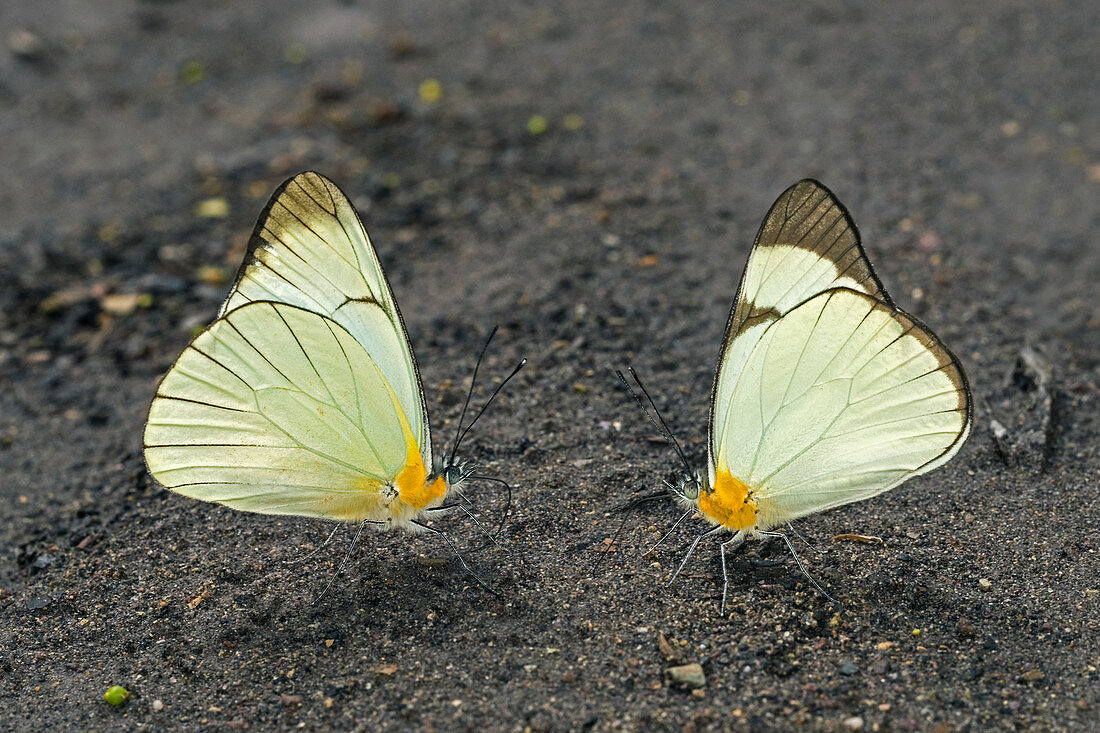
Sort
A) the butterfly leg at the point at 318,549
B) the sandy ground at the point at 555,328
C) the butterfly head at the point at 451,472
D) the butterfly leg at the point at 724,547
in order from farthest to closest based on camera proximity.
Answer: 1. the butterfly leg at the point at 318,549
2. the butterfly head at the point at 451,472
3. the butterfly leg at the point at 724,547
4. the sandy ground at the point at 555,328

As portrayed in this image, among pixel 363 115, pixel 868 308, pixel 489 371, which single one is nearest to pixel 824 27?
pixel 363 115

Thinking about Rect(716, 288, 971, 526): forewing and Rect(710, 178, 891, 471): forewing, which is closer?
Rect(716, 288, 971, 526): forewing

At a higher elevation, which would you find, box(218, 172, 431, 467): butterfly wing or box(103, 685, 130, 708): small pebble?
box(218, 172, 431, 467): butterfly wing

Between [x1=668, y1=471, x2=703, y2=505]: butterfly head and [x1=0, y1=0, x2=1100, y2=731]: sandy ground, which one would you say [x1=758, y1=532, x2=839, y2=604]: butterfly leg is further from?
[x1=668, y1=471, x2=703, y2=505]: butterfly head

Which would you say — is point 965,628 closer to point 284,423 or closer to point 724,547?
point 724,547

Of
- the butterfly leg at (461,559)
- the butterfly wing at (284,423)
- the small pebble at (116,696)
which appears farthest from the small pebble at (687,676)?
the small pebble at (116,696)

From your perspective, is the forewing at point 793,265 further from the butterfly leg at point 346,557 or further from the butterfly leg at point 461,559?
the butterfly leg at point 346,557

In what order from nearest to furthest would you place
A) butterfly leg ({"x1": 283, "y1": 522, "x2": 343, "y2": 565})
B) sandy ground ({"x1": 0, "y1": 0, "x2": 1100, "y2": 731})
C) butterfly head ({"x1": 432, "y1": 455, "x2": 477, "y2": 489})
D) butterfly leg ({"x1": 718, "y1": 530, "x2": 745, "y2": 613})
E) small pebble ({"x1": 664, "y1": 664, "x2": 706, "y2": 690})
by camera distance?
small pebble ({"x1": 664, "y1": 664, "x2": 706, "y2": 690})
sandy ground ({"x1": 0, "y1": 0, "x2": 1100, "y2": 731})
butterfly leg ({"x1": 718, "y1": 530, "x2": 745, "y2": 613})
butterfly head ({"x1": 432, "y1": 455, "x2": 477, "y2": 489})
butterfly leg ({"x1": 283, "y1": 522, "x2": 343, "y2": 565})

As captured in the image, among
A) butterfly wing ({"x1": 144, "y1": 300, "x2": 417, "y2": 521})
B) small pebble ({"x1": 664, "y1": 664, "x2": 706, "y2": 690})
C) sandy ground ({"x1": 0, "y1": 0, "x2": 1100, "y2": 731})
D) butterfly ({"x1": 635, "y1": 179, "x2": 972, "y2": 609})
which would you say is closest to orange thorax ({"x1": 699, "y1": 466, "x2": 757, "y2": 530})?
butterfly ({"x1": 635, "y1": 179, "x2": 972, "y2": 609})
